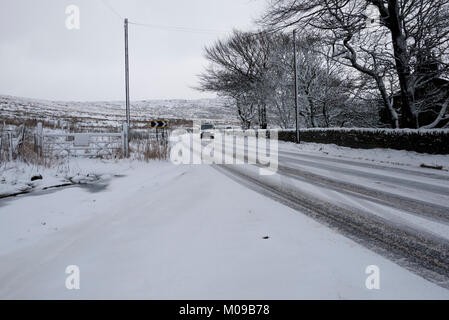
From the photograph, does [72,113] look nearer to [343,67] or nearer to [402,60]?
[343,67]

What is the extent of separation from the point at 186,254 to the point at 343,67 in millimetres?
23118

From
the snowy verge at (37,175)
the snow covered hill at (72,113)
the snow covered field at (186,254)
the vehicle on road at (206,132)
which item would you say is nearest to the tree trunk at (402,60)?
the snow covered field at (186,254)

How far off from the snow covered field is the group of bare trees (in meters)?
10.7

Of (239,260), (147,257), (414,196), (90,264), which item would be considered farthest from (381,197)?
(90,264)

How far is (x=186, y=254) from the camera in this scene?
2.55 metres

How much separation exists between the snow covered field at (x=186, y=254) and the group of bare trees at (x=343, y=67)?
10.7 m

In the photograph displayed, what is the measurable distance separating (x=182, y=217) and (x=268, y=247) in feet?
5.06

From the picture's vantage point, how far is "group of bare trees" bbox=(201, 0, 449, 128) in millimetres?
11430

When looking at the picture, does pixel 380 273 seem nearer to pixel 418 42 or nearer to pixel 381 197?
pixel 381 197

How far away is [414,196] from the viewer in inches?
187

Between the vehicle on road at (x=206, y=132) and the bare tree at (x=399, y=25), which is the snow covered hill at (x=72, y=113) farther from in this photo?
Result: the bare tree at (x=399, y=25)

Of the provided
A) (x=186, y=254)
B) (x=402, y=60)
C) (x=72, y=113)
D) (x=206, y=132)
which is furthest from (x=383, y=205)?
(x=72, y=113)

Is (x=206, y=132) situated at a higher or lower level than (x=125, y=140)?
higher

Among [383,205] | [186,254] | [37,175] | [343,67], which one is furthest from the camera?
[343,67]
